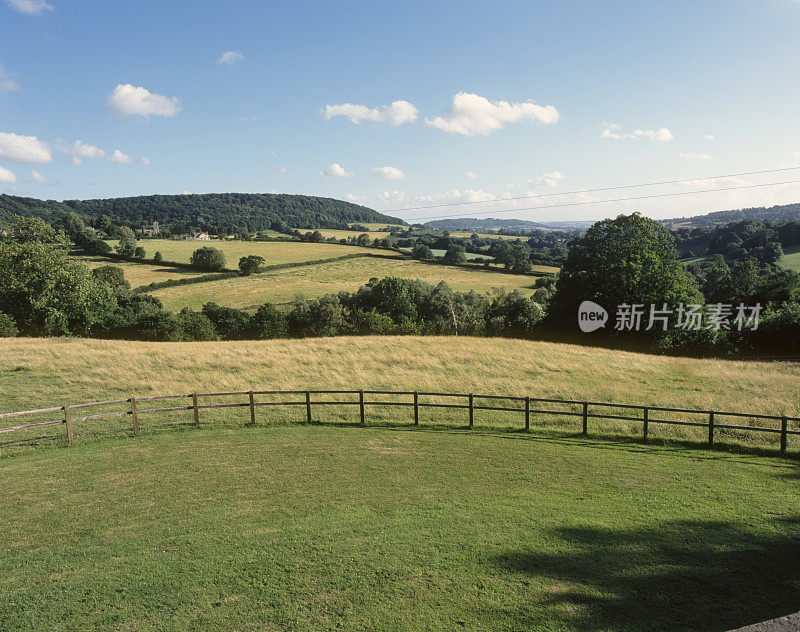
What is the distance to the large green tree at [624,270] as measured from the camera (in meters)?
39.8

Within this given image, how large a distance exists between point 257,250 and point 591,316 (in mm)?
76345

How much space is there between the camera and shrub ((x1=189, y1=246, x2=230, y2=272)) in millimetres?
81438

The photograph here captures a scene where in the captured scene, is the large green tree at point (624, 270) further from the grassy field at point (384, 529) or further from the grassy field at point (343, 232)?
the grassy field at point (343, 232)

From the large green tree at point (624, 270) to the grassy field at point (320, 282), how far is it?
963 inches

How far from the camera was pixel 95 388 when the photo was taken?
2066 centimetres

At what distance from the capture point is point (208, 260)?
3206 inches

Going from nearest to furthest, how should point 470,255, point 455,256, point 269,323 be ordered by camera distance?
point 269,323 → point 455,256 → point 470,255

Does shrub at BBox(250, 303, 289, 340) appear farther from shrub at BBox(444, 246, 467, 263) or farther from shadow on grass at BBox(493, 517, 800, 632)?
shadow on grass at BBox(493, 517, 800, 632)

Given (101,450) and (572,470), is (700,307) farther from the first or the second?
(101,450)

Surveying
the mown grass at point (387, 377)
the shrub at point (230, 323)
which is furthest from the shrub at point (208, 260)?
the mown grass at point (387, 377)

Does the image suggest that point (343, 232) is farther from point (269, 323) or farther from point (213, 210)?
point (269, 323)

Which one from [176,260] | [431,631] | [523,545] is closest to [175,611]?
[431,631]

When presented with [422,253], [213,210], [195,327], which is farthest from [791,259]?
[213,210]

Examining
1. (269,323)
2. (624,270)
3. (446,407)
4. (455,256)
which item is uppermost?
(455,256)
